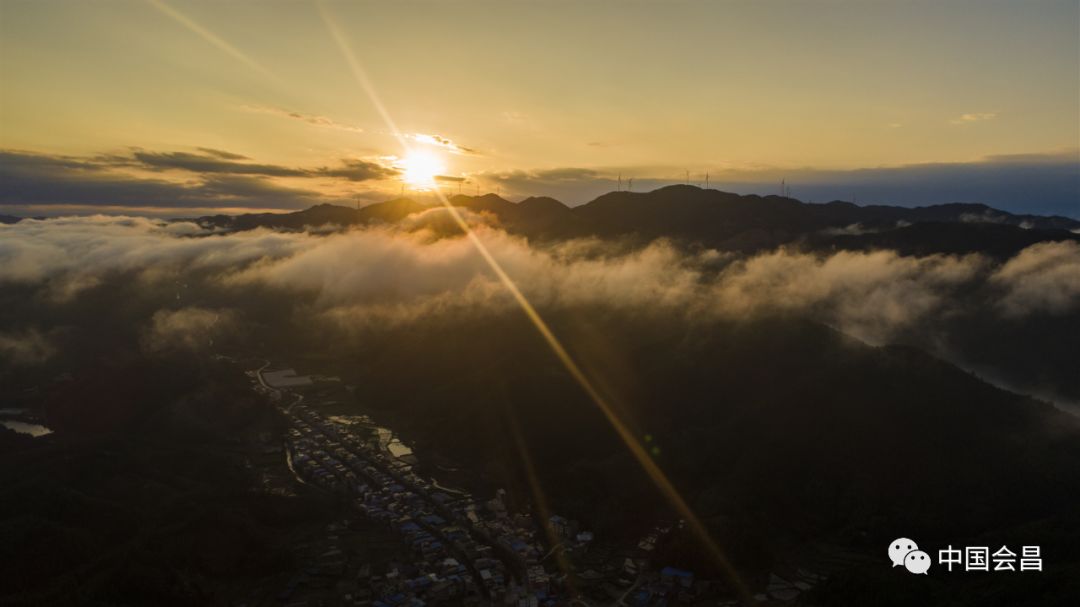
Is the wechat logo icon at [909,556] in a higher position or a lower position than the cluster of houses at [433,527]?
higher

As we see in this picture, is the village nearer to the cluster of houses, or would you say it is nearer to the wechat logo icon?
the cluster of houses

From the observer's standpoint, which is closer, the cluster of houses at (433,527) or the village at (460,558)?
the village at (460,558)

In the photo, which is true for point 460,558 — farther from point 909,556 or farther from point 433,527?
point 909,556

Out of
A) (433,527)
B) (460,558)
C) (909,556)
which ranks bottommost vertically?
(433,527)

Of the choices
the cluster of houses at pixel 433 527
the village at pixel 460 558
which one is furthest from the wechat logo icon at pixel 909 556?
the cluster of houses at pixel 433 527

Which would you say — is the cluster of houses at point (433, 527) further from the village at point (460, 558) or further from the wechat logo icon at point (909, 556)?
the wechat logo icon at point (909, 556)

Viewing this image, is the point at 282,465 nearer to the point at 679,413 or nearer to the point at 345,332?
Answer: the point at 679,413

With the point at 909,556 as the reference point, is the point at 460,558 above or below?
below

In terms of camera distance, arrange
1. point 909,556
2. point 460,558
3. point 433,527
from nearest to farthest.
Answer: point 909,556, point 460,558, point 433,527

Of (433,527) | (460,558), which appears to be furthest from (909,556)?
(433,527)

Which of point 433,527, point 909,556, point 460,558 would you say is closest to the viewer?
point 909,556

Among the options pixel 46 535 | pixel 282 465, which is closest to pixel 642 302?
pixel 282 465
